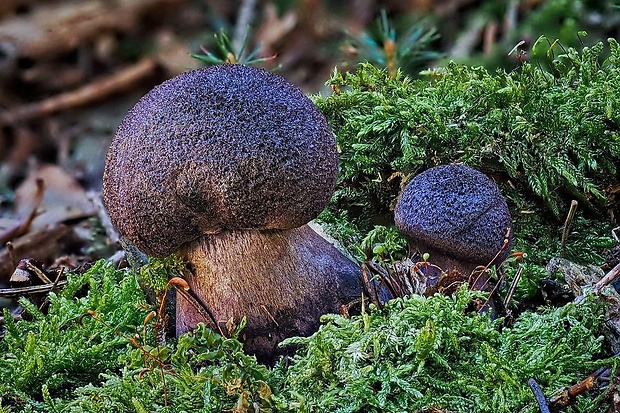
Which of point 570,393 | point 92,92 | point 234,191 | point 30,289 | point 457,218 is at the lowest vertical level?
point 92,92

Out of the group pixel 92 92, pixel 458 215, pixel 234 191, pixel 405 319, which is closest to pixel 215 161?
pixel 234 191

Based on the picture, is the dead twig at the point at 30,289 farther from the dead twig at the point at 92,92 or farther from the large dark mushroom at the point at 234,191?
the dead twig at the point at 92,92

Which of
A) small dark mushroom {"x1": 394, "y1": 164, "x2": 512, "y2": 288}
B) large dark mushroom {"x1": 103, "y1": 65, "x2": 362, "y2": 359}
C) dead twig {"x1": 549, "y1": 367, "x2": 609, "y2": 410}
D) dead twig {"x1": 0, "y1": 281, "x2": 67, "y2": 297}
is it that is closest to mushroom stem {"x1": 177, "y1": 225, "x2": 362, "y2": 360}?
large dark mushroom {"x1": 103, "y1": 65, "x2": 362, "y2": 359}

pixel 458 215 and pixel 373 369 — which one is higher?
pixel 458 215

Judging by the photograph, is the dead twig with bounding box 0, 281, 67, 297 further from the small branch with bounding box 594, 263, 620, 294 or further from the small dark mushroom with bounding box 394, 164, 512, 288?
the small branch with bounding box 594, 263, 620, 294

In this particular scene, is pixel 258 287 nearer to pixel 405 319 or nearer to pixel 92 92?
pixel 405 319

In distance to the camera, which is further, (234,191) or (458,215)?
(458,215)
